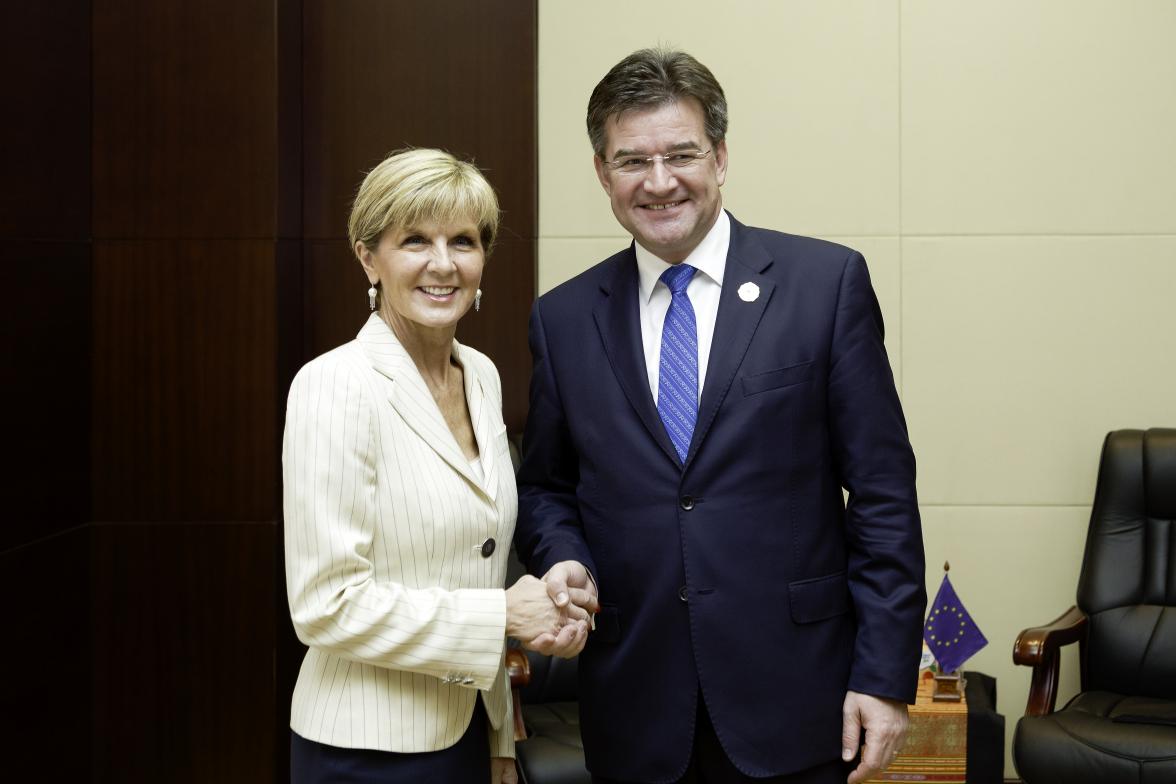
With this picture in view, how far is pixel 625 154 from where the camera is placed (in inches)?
84.1

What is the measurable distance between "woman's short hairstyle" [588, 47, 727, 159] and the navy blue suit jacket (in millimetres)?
300

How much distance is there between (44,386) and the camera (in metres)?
3.22

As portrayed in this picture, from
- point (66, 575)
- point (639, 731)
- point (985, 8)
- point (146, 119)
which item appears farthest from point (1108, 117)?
point (66, 575)

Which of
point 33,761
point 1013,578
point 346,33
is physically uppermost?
point 346,33

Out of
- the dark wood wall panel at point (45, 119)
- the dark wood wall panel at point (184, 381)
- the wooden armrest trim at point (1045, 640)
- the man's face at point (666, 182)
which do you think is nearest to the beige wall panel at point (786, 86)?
the dark wood wall panel at point (184, 381)

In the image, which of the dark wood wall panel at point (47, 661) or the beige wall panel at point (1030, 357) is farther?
the beige wall panel at point (1030, 357)

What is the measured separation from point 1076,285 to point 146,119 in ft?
9.47

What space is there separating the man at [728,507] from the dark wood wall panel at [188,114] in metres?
1.66

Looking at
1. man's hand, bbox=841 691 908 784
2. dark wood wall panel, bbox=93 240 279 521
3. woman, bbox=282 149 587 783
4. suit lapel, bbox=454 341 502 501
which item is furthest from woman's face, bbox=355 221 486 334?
dark wood wall panel, bbox=93 240 279 521

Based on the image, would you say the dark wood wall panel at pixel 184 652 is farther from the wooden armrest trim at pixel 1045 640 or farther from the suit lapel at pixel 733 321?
the wooden armrest trim at pixel 1045 640

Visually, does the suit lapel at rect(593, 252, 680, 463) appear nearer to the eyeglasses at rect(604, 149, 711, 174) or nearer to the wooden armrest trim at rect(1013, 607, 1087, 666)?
the eyeglasses at rect(604, 149, 711, 174)

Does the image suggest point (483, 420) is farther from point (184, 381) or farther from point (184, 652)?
point (184, 652)

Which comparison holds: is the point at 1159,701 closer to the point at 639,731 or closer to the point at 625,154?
the point at 639,731

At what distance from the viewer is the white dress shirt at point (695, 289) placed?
2123 millimetres
